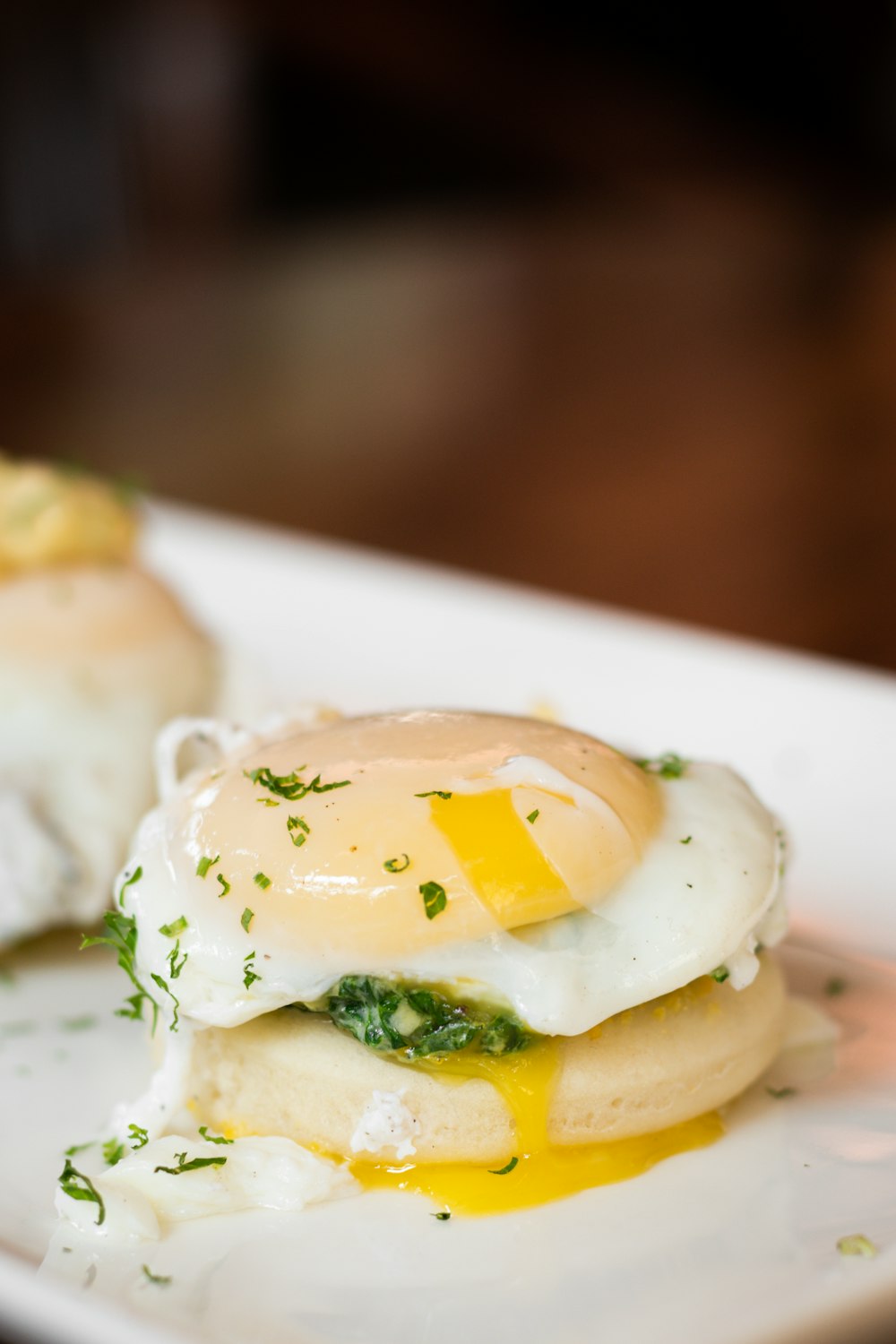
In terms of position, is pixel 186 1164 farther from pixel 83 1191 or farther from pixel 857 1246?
pixel 857 1246

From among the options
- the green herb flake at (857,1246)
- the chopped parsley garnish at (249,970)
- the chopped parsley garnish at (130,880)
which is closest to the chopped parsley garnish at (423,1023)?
the chopped parsley garnish at (249,970)

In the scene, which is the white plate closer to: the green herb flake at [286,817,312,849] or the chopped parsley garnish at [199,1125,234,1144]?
the chopped parsley garnish at [199,1125,234,1144]

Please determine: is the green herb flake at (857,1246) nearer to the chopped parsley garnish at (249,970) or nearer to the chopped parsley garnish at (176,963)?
the chopped parsley garnish at (249,970)

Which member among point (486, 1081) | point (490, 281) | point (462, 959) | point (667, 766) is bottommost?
point (490, 281)

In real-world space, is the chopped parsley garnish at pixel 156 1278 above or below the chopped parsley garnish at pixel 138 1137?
above

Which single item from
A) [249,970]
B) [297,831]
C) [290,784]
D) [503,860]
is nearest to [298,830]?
[297,831]
